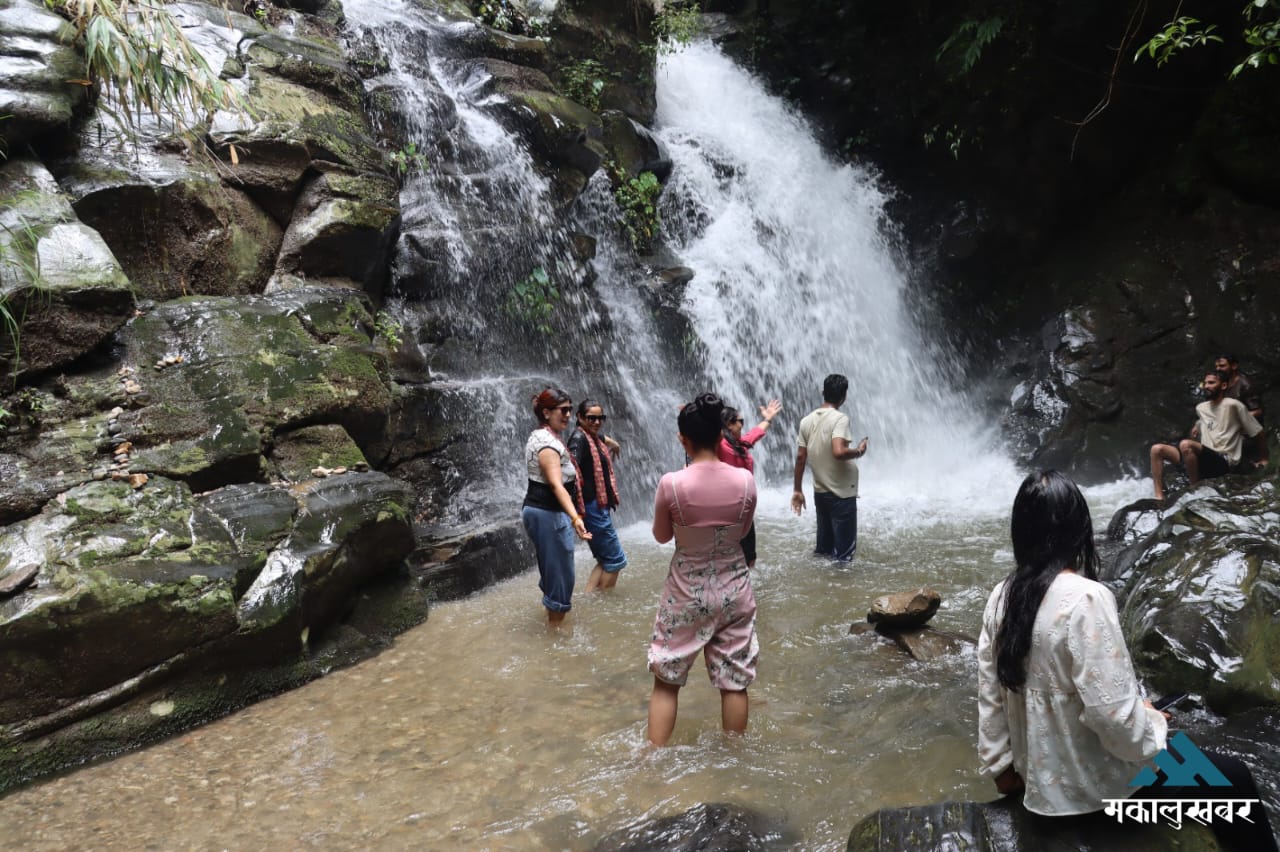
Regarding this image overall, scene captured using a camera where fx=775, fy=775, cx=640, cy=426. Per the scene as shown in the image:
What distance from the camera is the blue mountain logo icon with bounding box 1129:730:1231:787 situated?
2152 mm

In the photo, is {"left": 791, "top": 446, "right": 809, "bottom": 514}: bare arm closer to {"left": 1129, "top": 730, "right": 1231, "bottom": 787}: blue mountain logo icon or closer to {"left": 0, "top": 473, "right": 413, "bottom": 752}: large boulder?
{"left": 0, "top": 473, "right": 413, "bottom": 752}: large boulder

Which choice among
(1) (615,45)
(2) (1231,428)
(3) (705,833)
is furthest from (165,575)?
(1) (615,45)

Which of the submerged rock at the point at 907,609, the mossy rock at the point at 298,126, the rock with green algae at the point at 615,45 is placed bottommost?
the submerged rock at the point at 907,609

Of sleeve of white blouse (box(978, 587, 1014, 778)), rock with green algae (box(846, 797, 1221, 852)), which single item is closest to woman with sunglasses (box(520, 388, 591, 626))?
rock with green algae (box(846, 797, 1221, 852))

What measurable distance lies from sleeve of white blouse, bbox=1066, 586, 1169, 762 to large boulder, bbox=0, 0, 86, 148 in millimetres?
7526

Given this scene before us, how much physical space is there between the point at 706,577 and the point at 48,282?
5.03 meters

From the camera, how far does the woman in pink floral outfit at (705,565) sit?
363 centimetres

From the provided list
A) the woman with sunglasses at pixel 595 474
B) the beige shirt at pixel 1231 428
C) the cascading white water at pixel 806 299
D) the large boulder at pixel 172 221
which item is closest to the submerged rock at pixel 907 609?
the woman with sunglasses at pixel 595 474

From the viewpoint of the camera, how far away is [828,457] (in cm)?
667

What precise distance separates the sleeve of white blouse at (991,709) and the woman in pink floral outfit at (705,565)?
1436mm

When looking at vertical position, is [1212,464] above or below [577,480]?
below

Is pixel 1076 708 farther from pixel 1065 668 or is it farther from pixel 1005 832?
pixel 1005 832

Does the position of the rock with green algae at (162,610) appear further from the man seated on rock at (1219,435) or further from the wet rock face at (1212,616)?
the man seated on rock at (1219,435)

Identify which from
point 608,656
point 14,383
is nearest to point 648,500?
point 608,656
